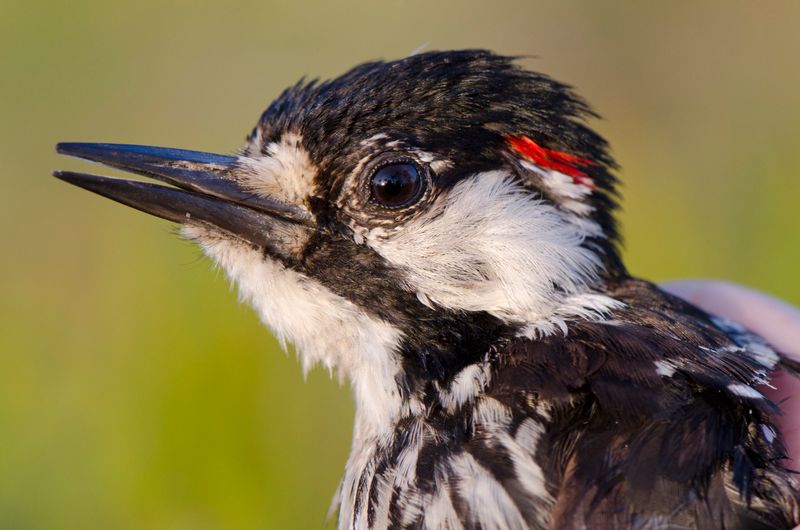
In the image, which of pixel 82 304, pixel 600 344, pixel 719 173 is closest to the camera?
pixel 600 344

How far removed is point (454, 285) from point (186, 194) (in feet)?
3.23

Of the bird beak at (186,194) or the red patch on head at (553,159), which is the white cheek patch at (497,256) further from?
the bird beak at (186,194)

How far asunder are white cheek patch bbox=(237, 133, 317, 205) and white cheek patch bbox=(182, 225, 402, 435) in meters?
0.22

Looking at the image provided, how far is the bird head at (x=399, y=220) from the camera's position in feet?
10.3

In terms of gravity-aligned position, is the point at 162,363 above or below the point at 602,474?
below

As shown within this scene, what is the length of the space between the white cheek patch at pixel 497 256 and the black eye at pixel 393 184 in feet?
0.32

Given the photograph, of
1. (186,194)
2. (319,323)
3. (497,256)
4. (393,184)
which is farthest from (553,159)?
(186,194)

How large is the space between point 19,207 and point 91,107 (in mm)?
1578

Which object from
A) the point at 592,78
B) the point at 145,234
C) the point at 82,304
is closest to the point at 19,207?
the point at 82,304

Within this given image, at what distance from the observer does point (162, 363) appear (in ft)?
17.9

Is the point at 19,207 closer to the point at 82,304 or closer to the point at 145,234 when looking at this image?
the point at 82,304

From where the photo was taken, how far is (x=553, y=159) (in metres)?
3.35

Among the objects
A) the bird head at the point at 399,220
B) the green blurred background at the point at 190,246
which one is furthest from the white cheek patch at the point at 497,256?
the green blurred background at the point at 190,246

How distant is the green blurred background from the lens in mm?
5219
